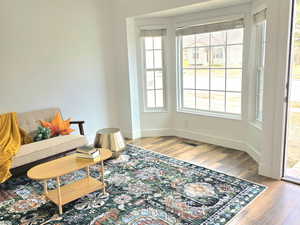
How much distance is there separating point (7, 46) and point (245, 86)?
11.5 ft

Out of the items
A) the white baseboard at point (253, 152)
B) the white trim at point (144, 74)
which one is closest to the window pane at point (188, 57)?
the white trim at point (144, 74)

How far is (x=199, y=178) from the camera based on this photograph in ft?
10.5

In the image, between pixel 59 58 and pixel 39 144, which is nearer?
pixel 39 144

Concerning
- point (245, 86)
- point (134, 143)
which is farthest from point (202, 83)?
point (134, 143)

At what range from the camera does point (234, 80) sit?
4148 mm

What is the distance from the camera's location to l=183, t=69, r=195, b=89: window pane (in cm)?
468

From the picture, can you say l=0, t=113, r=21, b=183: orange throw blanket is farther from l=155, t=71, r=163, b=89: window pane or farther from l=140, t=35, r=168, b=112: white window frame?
l=155, t=71, r=163, b=89: window pane

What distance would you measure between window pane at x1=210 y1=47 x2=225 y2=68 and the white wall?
187 cm

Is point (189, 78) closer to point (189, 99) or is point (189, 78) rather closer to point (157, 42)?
point (189, 99)

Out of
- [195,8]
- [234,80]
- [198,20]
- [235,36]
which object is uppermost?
[195,8]

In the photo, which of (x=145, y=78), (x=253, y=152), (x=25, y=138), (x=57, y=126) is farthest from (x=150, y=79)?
(x=25, y=138)

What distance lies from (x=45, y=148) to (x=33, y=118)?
2.43ft

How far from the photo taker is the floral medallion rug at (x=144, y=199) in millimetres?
2465

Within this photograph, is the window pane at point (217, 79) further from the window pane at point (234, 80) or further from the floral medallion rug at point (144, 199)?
the floral medallion rug at point (144, 199)
